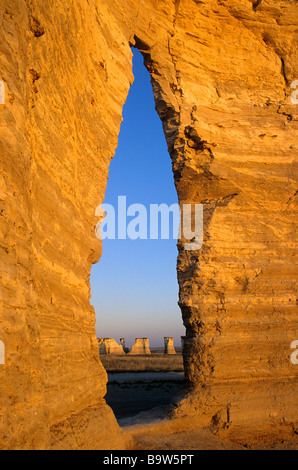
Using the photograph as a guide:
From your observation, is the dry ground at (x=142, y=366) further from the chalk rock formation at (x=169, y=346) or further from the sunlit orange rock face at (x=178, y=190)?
the sunlit orange rock face at (x=178, y=190)

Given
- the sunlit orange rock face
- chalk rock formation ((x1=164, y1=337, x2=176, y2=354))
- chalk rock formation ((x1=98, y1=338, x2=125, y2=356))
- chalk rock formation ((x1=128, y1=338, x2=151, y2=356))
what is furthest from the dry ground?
the sunlit orange rock face

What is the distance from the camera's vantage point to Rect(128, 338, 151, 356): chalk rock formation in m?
43.4

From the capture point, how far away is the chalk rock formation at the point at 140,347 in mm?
43375

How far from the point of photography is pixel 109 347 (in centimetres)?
4138

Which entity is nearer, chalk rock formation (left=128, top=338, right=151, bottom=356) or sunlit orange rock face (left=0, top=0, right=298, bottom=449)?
sunlit orange rock face (left=0, top=0, right=298, bottom=449)

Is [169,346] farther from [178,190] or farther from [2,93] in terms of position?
[2,93]

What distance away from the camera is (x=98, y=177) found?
19.0 feet

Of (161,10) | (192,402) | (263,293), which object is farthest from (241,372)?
(161,10)

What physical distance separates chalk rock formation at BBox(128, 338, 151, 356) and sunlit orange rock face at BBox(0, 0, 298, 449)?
37845 mm

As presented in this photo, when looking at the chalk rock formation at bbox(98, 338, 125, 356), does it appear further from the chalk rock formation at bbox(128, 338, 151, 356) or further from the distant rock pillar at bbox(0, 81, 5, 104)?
the distant rock pillar at bbox(0, 81, 5, 104)

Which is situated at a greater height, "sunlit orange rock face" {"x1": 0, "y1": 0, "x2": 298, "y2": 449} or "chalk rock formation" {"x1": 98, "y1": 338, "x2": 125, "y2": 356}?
"sunlit orange rock face" {"x1": 0, "y1": 0, "x2": 298, "y2": 449}

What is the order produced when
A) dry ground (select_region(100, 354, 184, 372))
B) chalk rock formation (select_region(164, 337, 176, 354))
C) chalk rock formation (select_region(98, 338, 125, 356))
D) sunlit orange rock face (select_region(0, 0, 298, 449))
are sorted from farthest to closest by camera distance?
chalk rock formation (select_region(164, 337, 176, 354)) < chalk rock formation (select_region(98, 338, 125, 356)) < dry ground (select_region(100, 354, 184, 372)) < sunlit orange rock face (select_region(0, 0, 298, 449))
